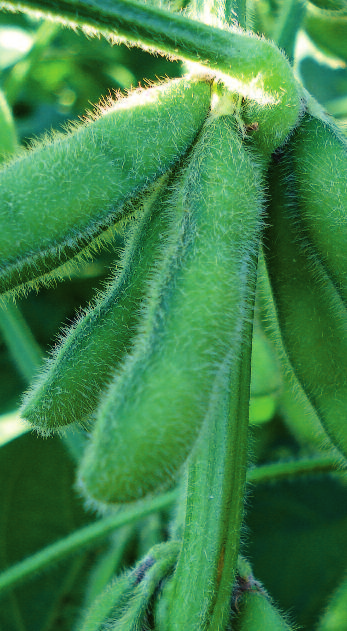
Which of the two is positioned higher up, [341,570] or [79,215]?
[79,215]

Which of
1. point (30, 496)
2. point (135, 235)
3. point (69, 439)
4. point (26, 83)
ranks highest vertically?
point (26, 83)

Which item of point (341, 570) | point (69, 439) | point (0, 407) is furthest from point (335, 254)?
point (0, 407)

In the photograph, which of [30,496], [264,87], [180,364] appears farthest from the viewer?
[30,496]

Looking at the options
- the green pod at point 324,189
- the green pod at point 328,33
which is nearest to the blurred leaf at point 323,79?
the green pod at point 328,33

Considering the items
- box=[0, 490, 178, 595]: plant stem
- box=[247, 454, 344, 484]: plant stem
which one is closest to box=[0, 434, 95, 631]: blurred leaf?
box=[0, 490, 178, 595]: plant stem

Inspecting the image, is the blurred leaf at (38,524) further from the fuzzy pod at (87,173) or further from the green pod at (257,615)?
the fuzzy pod at (87,173)

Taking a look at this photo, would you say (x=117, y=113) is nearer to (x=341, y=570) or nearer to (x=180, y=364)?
(x=180, y=364)

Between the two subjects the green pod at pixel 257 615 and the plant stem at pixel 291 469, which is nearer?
the green pod at pixel 257 615
